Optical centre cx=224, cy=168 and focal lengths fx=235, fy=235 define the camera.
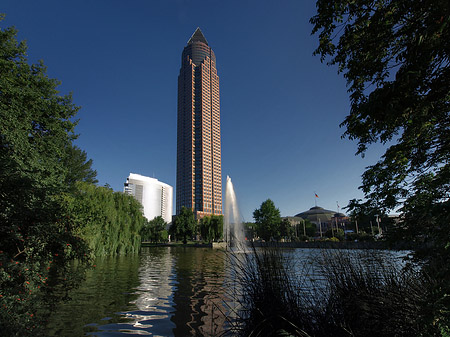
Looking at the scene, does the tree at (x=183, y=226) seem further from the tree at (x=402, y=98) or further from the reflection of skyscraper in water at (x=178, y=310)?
the tree at (x=402, y=98)

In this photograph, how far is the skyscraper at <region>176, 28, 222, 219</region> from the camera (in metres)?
158

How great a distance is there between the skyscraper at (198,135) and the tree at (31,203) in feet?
446

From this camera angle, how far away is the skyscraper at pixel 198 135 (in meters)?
158

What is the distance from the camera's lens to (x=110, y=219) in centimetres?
2375

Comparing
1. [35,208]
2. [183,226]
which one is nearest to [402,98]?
[35,208]

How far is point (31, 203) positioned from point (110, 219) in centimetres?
1552

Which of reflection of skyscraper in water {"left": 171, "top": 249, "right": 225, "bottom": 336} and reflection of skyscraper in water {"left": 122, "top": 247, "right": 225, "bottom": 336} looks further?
reflection of skyscraper in water {"left": 122, "top": 247, "right": 225, "bottom": 336}

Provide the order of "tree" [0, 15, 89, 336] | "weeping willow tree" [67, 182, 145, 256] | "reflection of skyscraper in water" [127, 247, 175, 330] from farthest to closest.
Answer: "weeping willow tree" [67, 182, 145, 256] < "tree" [0, 15, 89, 336] < "reflection of skyscraper in water" [127, 247, 175, 330]

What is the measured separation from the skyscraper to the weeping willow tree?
121 meters

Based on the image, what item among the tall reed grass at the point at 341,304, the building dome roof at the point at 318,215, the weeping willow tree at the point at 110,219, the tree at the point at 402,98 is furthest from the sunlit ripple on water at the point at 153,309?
the building dome roof at the point at 318,215

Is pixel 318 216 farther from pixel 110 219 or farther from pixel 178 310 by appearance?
pixel 178 310

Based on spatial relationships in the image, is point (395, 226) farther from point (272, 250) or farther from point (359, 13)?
point (359, 13)

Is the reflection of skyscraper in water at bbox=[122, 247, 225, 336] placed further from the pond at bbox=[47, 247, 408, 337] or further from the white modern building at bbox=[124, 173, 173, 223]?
the white modern building at bbox=[124, 173, 173, 223]

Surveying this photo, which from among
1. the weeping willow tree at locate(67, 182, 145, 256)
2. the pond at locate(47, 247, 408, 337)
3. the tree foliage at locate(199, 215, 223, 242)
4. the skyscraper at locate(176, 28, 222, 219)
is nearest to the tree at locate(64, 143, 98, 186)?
the weeping willow tree at locate(67, 182, 145, 256)
